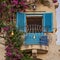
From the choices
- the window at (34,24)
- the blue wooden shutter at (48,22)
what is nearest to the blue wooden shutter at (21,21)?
the window at (34,24)

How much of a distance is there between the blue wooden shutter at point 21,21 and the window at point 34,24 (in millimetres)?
279

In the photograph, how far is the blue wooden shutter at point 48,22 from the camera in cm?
2203

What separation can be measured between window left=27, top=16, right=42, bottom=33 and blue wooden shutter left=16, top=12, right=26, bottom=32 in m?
0.28

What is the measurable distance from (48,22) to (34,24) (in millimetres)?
977

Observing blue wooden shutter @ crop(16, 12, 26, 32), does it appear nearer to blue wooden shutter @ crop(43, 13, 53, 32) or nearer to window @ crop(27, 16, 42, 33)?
window @ crop(27, 16, 42, 33)

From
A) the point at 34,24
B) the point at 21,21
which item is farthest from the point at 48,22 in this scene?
the point at 21,21

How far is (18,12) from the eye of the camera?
22.5m

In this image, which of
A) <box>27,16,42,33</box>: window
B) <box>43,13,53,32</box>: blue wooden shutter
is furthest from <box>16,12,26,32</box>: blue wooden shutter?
<box>43,13,53,32</box>: blue wooden shutter

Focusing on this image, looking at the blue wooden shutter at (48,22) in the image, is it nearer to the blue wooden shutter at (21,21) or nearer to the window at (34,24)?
the window at (34,24)

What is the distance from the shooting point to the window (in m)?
21.9

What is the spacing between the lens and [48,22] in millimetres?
22188

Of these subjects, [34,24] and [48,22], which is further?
[34,24]

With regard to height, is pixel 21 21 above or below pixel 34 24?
above

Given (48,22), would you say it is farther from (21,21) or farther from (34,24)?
Result: (21,21)
